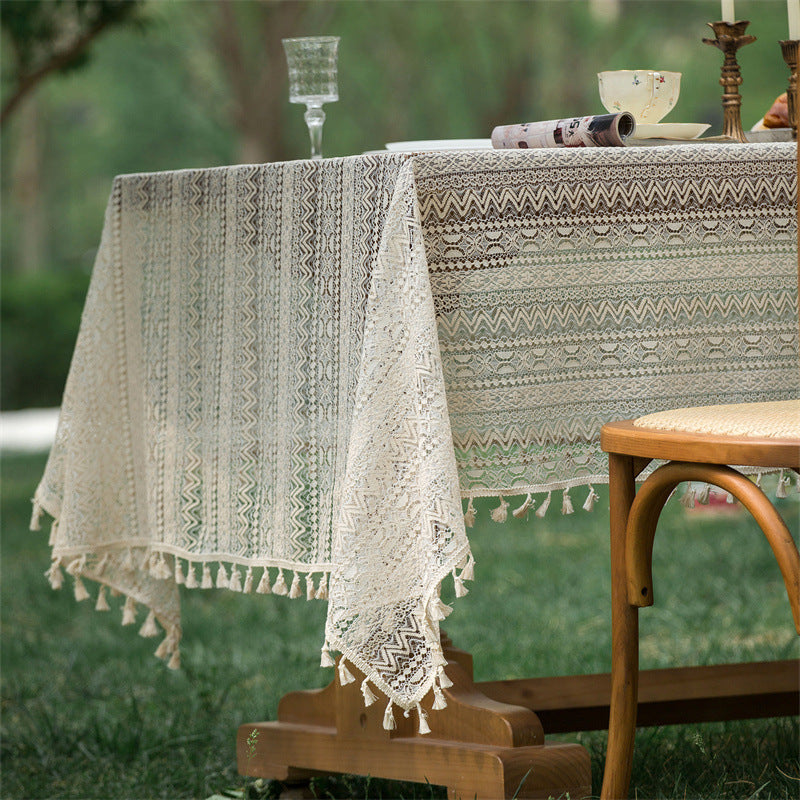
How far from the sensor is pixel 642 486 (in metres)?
1.81

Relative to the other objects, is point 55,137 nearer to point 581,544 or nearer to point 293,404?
point 581,544

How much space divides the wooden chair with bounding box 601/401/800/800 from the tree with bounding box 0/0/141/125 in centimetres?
376

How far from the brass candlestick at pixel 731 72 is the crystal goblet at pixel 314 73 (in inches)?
24.6

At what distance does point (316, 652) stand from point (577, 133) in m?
1.93

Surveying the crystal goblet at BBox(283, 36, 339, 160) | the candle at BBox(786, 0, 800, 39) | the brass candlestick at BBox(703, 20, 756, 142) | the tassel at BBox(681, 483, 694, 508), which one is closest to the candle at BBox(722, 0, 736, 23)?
the brass candlestick at BBox(703, 20, 756, 142)

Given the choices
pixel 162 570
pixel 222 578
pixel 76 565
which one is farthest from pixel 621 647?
pixel 76 565

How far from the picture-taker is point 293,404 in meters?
2.08

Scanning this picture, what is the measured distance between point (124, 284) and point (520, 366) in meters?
0.75

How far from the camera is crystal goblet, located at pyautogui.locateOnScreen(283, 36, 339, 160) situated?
2.30 meters

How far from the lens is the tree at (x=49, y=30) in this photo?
16.6 ft

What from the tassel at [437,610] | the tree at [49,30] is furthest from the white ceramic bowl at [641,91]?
the tree at [49,30]

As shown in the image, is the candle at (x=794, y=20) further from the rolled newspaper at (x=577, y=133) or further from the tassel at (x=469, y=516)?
the tassel at (x=469, y=516)

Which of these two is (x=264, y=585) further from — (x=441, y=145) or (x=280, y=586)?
(x=441, y=145)

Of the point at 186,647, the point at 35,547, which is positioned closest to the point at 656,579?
the point at 186,647
